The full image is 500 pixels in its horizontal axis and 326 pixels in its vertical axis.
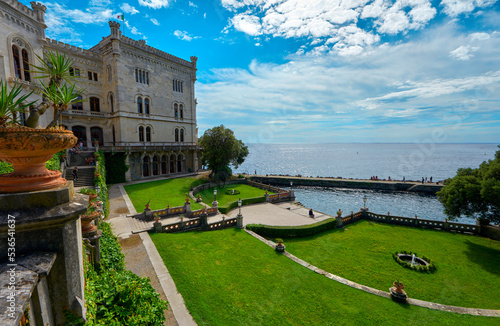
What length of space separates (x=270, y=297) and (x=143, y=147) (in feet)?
104

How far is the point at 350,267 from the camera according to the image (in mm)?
15477

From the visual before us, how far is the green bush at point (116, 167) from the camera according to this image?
3225 cm

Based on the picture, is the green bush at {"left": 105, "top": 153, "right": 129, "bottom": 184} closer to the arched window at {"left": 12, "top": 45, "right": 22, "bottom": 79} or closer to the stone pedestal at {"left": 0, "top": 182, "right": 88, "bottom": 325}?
the arched window at {"left": 12, "top": 45, "right": 22, "bottom": 79}

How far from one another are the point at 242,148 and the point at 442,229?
3475cm

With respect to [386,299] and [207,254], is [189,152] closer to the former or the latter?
[207,254]

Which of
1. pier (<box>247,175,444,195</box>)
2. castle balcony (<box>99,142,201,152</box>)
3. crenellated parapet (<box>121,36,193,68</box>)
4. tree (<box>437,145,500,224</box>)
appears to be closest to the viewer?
tree (<box>437,145,500,224</box>)

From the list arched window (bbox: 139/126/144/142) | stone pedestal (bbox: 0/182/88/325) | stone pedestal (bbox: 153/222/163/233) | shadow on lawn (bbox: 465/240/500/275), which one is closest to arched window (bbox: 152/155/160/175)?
arched window (bbox: 139/126/144/142)

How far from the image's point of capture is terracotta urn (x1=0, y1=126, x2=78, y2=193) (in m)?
2.93

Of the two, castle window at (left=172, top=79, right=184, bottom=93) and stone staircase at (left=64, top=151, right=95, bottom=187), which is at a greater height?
castle window at (left=172, top=79, right=184, bottom=93)

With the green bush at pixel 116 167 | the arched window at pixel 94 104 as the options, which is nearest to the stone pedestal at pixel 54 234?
the green bush at pixel 116 167

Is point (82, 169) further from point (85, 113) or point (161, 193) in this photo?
point (85, 113)

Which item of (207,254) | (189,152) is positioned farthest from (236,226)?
(189,152)

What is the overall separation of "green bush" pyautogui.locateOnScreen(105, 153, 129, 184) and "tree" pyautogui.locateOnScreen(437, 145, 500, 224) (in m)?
41.4

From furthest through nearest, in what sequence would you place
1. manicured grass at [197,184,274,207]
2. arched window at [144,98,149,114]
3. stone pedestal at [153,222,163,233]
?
arched window at [144,98,149,114], manicured grass at [197,184,274,207], stone pedestal at [153,222,163,233]
